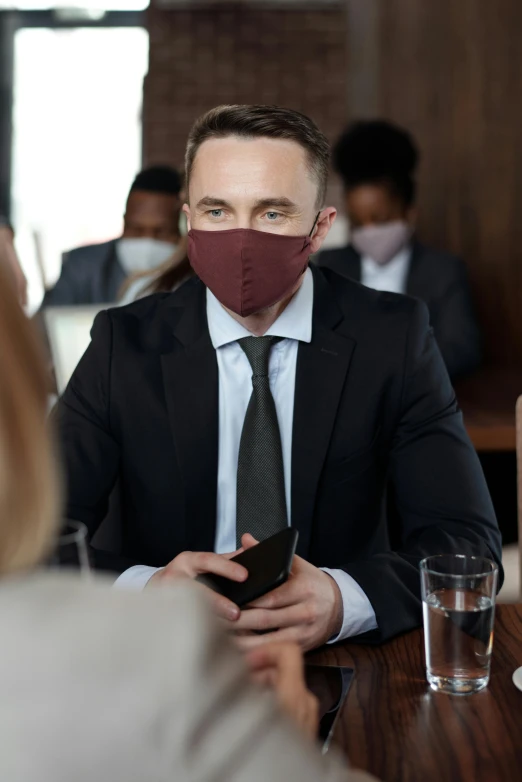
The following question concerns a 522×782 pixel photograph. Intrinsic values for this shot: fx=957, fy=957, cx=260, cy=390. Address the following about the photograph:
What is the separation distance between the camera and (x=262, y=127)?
5.02ft

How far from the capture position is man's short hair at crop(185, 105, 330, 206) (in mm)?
1529

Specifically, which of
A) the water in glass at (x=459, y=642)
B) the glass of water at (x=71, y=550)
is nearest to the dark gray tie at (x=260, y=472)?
the water in glass at (x=459, y=642)

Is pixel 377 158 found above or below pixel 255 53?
below

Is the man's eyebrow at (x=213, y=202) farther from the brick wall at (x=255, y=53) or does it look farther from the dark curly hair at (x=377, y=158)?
the brick wall at (x=255, y=53)

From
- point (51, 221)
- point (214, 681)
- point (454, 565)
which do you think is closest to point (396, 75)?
point (51, 221)

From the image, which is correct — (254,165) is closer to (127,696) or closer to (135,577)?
(135,577)

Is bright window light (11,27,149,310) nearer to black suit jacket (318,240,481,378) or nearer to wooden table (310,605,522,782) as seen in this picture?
black suit jacket (318,240,481,378)

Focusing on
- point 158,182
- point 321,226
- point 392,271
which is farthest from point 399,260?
point 321,226

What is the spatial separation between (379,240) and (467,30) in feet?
Answer: 4.95

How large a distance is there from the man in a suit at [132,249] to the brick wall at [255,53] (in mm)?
1657

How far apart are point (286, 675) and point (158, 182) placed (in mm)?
2805

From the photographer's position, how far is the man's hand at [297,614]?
1.07 m

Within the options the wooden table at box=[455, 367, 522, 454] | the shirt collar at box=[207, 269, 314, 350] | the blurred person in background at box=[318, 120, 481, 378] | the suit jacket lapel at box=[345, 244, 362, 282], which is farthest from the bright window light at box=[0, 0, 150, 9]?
the shirt collar at box=[207, 269, 314, 350]

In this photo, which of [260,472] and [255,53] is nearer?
[260,472]
